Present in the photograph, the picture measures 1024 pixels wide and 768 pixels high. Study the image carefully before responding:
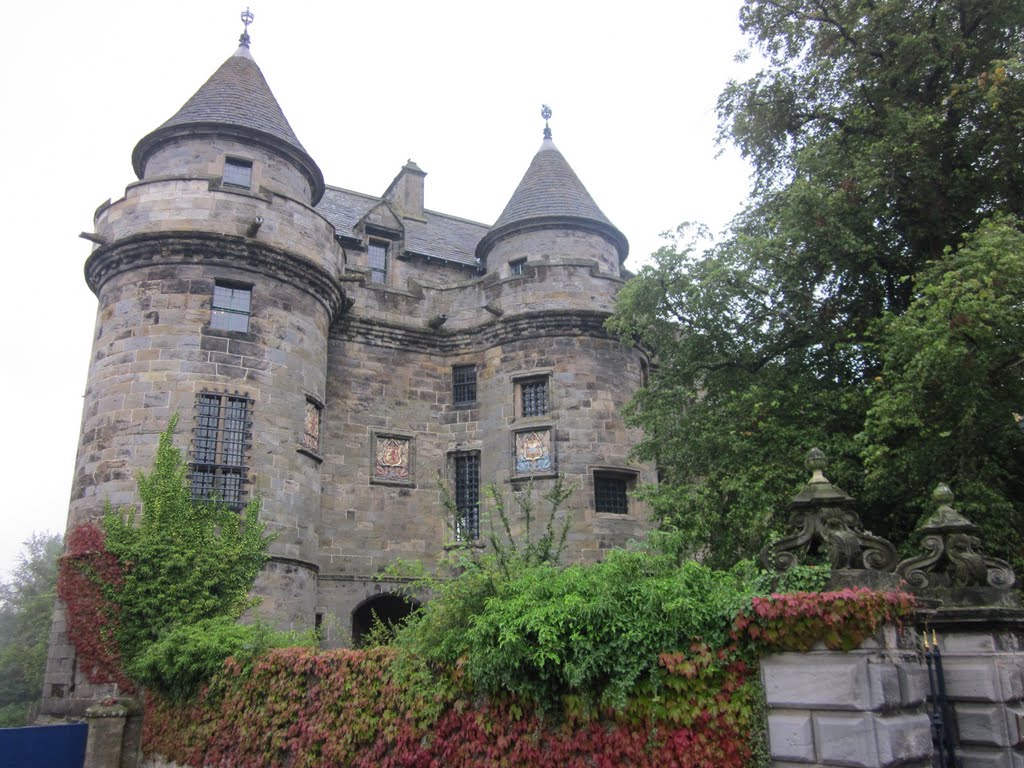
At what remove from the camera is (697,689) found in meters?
6.49

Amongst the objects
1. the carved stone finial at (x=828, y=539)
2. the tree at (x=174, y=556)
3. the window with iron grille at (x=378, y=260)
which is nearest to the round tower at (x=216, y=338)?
the tree at (x=174, y=556)

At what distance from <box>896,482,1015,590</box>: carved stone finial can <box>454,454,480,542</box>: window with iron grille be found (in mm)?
12529

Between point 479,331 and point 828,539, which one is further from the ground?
point 479,331

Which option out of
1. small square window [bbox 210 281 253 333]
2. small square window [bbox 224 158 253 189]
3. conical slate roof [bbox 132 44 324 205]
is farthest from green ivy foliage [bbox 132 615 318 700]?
conical slate roof [bbox 132 44 324 205]

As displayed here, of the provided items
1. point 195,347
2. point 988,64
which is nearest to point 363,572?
point 195,347

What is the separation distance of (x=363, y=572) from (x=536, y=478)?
13.8ft

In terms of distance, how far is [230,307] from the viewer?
1678 cm

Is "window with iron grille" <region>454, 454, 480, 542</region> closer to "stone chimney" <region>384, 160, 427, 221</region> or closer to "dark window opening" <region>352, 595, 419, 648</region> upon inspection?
"dark window opening" <region>352, 595, 419, 648</region>

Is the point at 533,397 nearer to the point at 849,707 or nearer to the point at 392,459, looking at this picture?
the point at 392,459

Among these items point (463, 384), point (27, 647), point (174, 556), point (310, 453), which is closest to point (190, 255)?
point (310, 453)

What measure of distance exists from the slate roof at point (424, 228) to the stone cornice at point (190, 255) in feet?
16.7

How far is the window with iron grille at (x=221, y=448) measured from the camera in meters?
15.4

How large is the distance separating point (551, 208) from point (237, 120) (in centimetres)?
788

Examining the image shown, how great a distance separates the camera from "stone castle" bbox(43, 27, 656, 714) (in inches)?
623
